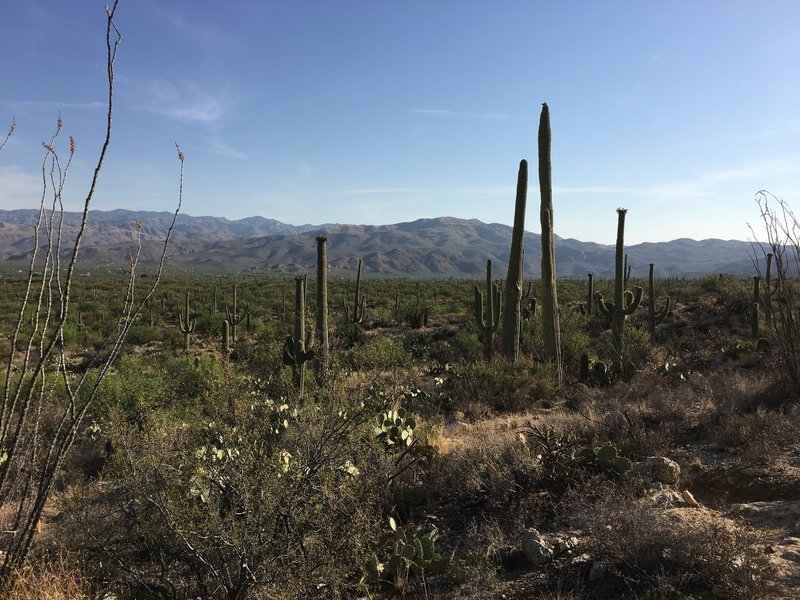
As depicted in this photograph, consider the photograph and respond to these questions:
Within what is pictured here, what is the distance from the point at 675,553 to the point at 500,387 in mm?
6425

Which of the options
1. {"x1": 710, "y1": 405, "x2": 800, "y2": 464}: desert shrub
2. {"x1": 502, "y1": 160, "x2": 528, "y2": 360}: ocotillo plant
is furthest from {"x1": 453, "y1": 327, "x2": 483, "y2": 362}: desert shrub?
{"x1": 710, "y1": 405, "x2": 800, "y2": 464}: desert shrub

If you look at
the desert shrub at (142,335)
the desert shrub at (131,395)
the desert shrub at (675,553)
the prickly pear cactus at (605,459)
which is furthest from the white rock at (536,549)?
the desert shrub at (142,335)

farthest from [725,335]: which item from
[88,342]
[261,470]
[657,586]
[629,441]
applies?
[88,342]

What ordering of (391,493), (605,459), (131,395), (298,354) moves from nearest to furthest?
(605,459)
(391,493)
(131,395)
(298,354)

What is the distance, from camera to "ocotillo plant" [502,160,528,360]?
11.4 metres

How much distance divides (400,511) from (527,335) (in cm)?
1023

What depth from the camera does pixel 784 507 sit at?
427cm

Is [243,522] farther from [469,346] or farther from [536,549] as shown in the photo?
[469,346]

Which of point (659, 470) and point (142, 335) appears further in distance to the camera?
point (142, 335)

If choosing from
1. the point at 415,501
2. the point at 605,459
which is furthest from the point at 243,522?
the point at 605,459

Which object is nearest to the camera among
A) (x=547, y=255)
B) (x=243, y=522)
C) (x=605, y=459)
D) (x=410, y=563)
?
(x=243, y=522)

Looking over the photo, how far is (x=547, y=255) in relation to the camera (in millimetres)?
11758

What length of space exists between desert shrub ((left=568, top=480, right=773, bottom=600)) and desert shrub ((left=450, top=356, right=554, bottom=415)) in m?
5.27

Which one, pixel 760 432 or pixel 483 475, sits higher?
pixel 760 432
